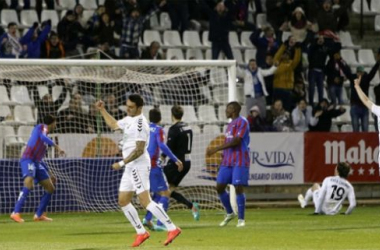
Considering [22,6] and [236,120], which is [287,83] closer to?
[22,6]

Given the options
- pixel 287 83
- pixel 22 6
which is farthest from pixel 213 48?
pixel 22 6

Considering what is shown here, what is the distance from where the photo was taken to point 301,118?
3166 centimetres

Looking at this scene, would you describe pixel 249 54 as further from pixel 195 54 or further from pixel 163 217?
pixel 163 217

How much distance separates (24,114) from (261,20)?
9.89 m

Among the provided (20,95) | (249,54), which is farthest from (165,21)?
(20,95)

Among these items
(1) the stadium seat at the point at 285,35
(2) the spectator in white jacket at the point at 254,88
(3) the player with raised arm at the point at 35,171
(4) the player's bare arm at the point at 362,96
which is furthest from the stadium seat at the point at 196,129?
(4) the player's bare arm at the point at 362,96

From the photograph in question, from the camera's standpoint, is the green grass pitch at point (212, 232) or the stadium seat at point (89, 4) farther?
the stadium seat at point (89, 4)

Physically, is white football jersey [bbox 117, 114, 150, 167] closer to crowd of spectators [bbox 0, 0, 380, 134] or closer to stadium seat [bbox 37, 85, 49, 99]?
stadium seat [bbox 37, 85, 49, 99]

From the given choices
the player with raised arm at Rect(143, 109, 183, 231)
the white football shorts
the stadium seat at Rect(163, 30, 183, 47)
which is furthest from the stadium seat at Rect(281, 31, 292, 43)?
the white football shorts

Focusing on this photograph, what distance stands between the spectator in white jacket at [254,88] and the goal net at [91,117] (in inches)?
80.3

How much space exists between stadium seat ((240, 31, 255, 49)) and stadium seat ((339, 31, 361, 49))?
3.03 metres

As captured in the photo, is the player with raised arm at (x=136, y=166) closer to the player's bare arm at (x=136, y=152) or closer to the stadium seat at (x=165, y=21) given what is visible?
the player's bare arm at (x=136, y=152)

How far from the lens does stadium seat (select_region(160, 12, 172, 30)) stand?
34.3 meters

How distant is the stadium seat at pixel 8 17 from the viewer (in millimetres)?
32062
